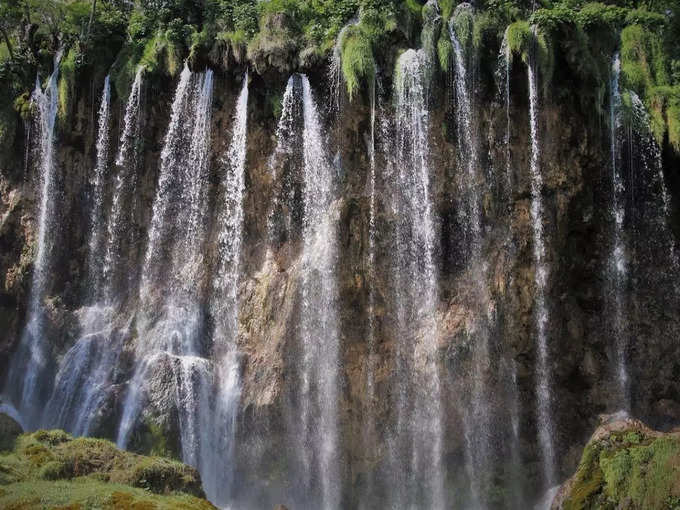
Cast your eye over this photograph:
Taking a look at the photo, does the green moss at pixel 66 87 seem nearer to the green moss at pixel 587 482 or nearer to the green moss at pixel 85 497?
the green moss at pixel 85 497

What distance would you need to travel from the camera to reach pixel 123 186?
22.6m

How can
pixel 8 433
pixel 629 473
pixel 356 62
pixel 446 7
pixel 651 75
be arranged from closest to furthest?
pixel 629 473 < pixel 8 433 < pixel 356 62 < pixel 651 75 < pixel 446 7

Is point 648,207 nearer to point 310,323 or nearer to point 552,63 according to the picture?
point 552,63

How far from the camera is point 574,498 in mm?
11836

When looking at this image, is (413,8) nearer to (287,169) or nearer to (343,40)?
(343,40)

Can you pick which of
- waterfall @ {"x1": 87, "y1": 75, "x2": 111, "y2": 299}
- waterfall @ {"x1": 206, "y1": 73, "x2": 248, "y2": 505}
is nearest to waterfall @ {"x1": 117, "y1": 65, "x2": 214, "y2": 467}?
waterfall @ {"x1": 206, "y1": 73, "x2": 248, "y2": 505}

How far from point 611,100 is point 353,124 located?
7.29m

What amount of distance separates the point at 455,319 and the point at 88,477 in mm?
10017

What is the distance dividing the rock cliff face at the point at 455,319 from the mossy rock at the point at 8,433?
98.1 inches

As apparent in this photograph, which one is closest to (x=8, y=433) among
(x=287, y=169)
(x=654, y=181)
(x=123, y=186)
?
(x=123, y=186)

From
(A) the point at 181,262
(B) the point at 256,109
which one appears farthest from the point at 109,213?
(B) the point at 256,109

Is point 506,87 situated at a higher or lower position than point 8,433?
higher

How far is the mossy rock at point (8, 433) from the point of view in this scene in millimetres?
15172

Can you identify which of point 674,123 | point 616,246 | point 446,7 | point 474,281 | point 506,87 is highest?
point 446,7
